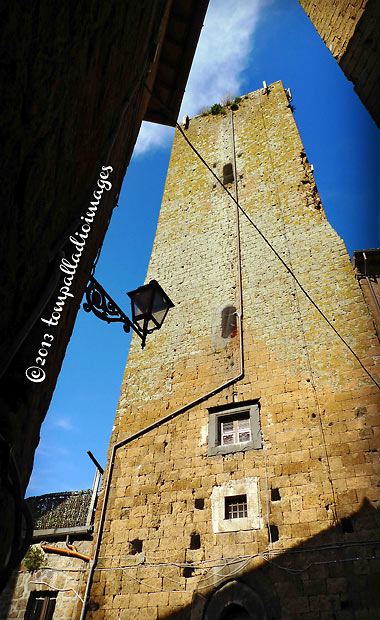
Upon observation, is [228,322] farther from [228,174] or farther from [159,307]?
[228,174]

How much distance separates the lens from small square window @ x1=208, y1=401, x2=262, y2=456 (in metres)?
8.02

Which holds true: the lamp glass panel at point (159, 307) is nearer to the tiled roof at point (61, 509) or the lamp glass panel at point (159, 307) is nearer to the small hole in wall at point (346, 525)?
the small hole in wall at point (346, 525)

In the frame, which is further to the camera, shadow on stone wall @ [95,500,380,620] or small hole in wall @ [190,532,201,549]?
small hole in wall @ [190,532,201,549]

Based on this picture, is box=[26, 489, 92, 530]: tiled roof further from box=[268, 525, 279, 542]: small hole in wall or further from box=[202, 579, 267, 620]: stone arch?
box=[268, 525, 279, 542]: small hole in wall

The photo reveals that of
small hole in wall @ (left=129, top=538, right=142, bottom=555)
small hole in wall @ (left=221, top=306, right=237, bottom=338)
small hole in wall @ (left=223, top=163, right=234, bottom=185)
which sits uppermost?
small hole in wall @ (left=223, top=163, right=234, bottom=185)

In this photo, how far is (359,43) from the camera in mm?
4391

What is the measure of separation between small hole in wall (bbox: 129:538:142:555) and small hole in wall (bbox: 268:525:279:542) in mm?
2387

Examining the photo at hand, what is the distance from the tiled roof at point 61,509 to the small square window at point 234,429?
4565mm

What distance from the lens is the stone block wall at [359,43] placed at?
13.8ft

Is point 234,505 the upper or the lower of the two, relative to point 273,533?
upper

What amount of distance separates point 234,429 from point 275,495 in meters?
1.52

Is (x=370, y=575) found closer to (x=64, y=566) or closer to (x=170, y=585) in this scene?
(x=170, y=585)

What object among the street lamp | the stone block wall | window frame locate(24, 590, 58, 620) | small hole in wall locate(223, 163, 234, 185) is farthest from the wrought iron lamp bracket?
small hole in wall locate(223, 163, 234, 185)

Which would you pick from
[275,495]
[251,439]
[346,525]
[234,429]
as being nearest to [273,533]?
[275,495]
